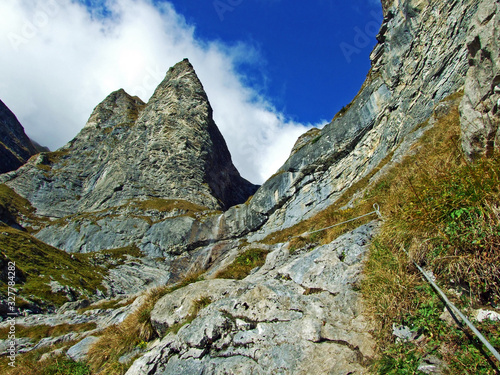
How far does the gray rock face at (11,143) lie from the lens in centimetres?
11038

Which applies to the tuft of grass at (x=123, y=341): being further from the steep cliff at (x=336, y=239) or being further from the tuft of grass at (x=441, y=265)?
the tuft of grass at (x=441, y=265)

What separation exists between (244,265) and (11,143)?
164210mm

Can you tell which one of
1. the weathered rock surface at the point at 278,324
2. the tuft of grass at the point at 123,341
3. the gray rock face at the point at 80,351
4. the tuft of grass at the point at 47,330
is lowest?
the tuft of grass at the point at 47,330

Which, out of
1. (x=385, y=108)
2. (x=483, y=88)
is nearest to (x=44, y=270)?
(x=483, y=88)

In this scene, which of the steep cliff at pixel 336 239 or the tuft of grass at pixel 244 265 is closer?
the steep cliff at pixel 336 239

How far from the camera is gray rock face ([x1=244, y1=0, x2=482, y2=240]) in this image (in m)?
23.8

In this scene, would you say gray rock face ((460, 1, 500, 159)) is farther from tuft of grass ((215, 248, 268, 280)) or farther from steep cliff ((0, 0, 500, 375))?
tuft of grass ((215, 248, 268, 280))

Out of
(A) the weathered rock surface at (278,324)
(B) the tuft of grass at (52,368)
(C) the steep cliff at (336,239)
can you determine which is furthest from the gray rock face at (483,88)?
(B) the tuft of grass at (52,368)

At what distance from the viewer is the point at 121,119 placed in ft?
376

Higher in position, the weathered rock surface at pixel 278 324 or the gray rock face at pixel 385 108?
the gray rock face at pixel 385 108

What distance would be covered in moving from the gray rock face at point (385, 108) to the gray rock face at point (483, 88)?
65.9ft

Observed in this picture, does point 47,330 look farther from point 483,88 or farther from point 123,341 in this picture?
point 483,88

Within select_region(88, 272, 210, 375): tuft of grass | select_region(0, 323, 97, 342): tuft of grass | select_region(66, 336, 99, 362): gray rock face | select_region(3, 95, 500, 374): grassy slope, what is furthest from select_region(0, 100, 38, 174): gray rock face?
select_region(3, 95, 500, 374): grassy slope

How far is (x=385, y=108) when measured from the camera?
31.4 m
